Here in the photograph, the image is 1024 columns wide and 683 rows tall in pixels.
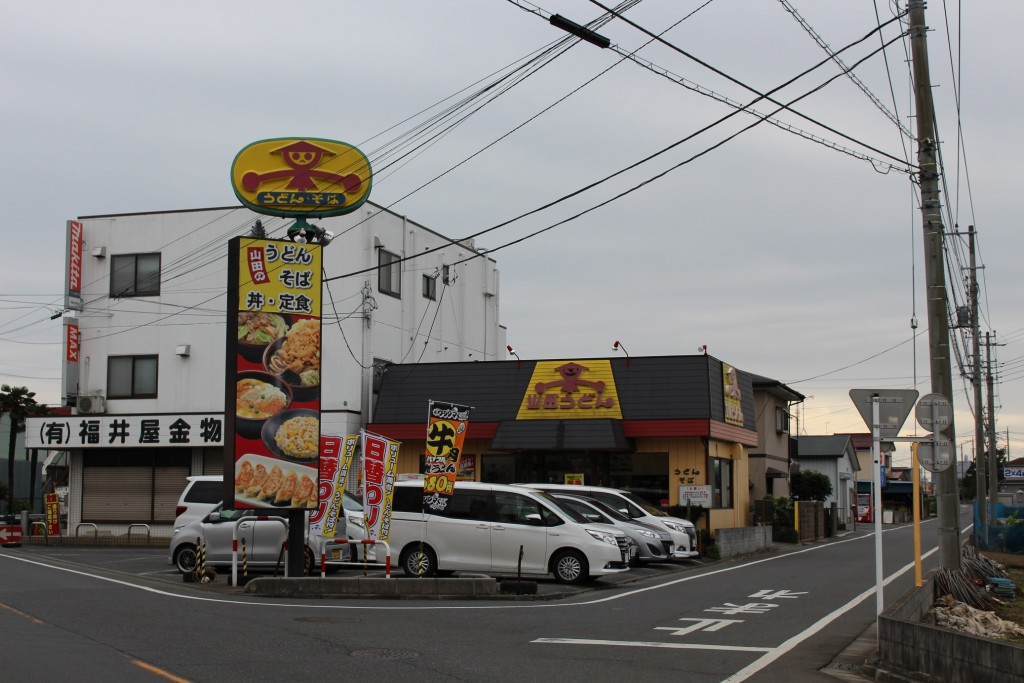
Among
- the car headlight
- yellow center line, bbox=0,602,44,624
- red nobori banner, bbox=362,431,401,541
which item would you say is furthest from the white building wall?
yellow center line, bbox=0,602,44,624

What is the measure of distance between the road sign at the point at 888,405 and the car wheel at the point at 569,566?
791 centimetres

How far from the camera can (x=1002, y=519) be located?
30.0 meters

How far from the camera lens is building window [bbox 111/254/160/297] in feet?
111

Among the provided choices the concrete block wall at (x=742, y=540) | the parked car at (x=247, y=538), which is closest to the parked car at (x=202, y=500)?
the parked car at (x=247, y=538)

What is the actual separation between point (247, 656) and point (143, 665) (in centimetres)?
105

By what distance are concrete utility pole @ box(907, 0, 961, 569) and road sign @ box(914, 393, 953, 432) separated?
14.8 inches

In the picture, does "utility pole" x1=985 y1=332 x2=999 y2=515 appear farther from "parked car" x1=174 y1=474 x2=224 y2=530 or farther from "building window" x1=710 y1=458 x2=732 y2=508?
"parked car" x1=174 y1=474 x2=224 y2=530

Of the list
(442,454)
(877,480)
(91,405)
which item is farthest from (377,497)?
(91,405)

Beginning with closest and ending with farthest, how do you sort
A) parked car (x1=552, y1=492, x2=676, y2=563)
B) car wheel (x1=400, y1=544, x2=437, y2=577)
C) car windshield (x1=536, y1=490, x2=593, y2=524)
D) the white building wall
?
car wheel (x1=400, y1=544, x2=437, y2=577) < car windshield (x1=536, y1=490, x2=593, y2=524) < parked car (x1=552, y1=492, x2=676, y2=563) < the white building wall

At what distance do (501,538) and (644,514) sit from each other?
251 inches

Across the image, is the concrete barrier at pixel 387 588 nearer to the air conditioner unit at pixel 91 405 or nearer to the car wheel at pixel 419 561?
the car wheel at pixel 419 561

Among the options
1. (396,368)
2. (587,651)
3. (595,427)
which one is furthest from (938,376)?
(396,368)

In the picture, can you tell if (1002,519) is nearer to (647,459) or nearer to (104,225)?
(647,459)

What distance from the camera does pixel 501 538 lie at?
18.7 meters
